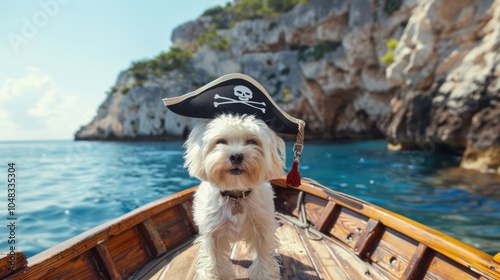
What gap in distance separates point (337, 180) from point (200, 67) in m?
48.5

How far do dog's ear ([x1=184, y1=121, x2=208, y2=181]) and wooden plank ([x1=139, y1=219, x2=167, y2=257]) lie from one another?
106 centimetres

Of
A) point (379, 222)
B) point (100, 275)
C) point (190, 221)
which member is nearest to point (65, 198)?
point (190, 221)

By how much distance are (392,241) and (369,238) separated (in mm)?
220

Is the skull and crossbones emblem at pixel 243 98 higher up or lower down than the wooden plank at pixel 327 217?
higher up

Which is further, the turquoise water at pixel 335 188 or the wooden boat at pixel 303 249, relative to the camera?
the turquoise water at pixel 335 188

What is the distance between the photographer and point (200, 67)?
54344 mm

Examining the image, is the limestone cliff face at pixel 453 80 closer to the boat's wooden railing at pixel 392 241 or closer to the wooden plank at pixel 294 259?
the boat's wooden railing at pixel 392 241

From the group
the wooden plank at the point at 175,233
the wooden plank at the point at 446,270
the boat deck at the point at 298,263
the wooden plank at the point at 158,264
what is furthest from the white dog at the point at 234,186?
the wooden plank at the point at 446,270

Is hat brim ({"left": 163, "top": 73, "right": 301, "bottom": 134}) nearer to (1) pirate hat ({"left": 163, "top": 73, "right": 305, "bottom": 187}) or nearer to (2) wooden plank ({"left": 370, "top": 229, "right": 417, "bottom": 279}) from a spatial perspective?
(1) pirate hat ({"left": 163, "top": 73, "right": 305, "bottom": 187})

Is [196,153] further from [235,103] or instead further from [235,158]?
[235,103]

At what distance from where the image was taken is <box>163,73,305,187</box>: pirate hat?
2268 millimetres

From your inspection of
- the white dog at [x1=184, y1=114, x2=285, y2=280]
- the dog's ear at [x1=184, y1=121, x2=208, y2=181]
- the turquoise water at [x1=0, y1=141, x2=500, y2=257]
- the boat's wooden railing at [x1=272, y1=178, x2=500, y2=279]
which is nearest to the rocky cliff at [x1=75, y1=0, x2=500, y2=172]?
the turquoise water at [x1=0, y1=141, x2=500, y2=257]

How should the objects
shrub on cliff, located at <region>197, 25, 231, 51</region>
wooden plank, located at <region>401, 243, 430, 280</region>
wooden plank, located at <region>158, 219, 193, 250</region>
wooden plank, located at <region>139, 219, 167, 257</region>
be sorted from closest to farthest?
wooden plank, located at <region>401, 243, 430, 280</region> → wooden plank, located at <region>139, 219, 167, 257</region> → wooden plank, located at <region>158, 219, 193, 250</region> → shrub on cliff, located at <region>197, 25, 231, 51</region>

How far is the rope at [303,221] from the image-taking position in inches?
132
